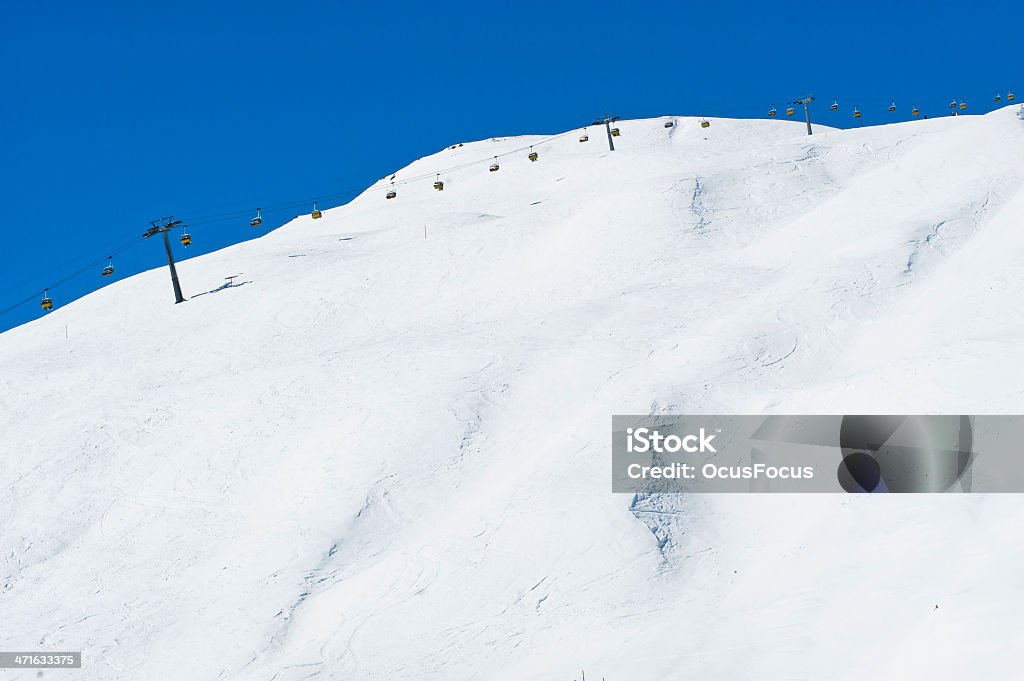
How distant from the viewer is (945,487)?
21703 millimetres

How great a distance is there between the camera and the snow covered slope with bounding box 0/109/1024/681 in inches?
787

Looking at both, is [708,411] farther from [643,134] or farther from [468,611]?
[643,134]

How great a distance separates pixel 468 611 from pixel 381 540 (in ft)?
14.4

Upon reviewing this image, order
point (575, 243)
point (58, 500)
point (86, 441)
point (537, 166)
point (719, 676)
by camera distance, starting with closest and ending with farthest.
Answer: point (719, 676) < point (58, 500) < point (86, 441) < point (575, 243) < point (537, 166)

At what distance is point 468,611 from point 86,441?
17.7 metres

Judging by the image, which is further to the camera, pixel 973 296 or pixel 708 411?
pixel 973 296

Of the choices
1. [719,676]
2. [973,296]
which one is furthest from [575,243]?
[719,676]

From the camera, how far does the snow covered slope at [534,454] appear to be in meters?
20.0

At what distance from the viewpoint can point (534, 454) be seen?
2703cm

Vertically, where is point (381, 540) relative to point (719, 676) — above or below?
above

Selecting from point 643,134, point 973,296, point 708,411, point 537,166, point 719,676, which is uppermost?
point 643,134

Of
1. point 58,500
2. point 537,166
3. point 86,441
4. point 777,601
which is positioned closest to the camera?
point 777,601

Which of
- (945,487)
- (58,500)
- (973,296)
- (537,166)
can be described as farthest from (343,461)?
(537,166)

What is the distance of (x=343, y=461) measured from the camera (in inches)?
1129
